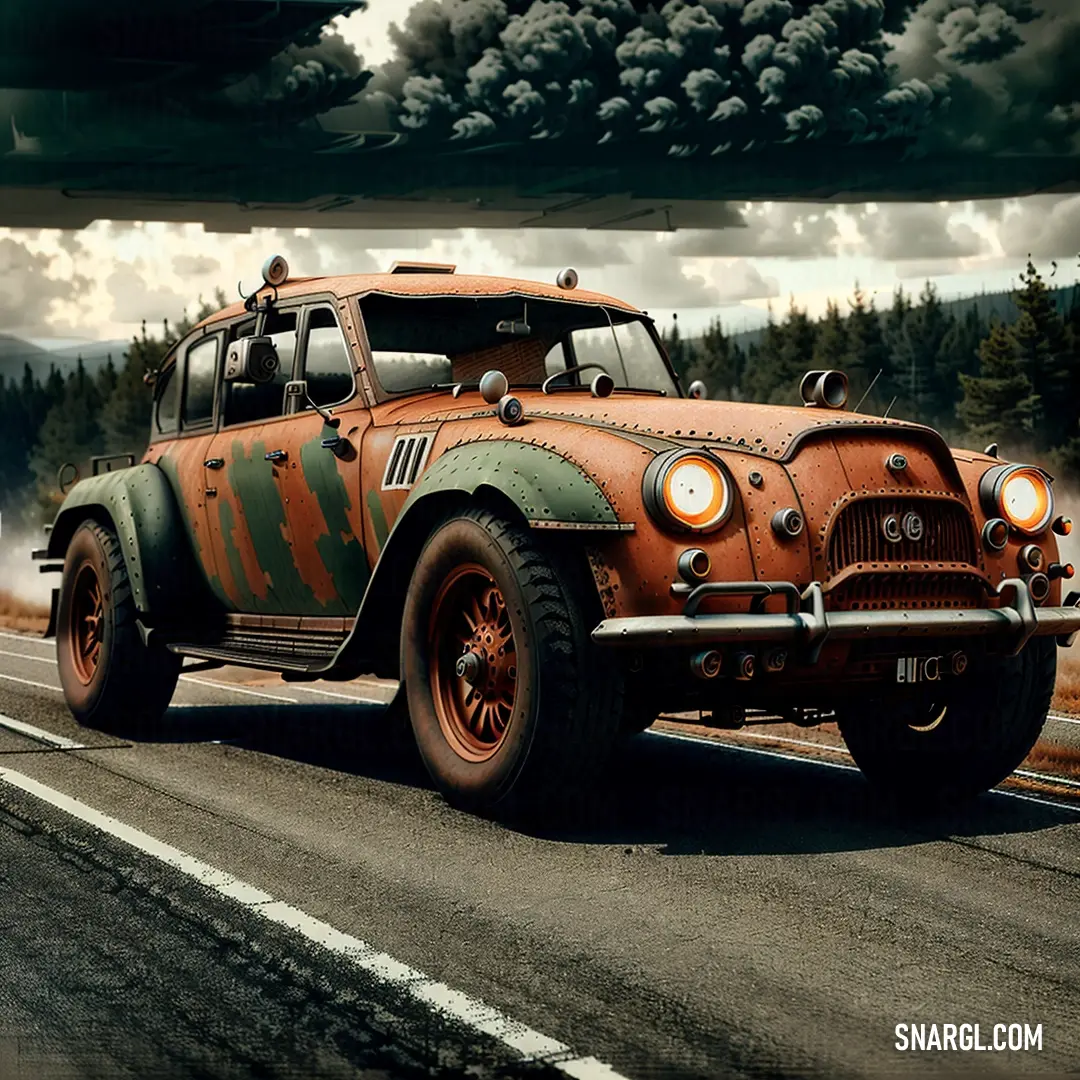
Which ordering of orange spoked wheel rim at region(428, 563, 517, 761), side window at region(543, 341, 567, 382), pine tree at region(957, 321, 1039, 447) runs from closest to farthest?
orange spoked wheel rim at region(428, 563, 517, 761) → side window at region(543, 341, 567, 382) → pine tree at region(957, 321, 1039, 447)

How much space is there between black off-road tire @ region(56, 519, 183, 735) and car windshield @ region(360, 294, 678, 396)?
7.47 ft

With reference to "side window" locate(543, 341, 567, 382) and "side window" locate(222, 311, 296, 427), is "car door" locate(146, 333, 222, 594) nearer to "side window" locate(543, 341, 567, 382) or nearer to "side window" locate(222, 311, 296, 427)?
"side window" locate(222, 311, 296, 427)

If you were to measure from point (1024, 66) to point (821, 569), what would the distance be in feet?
291

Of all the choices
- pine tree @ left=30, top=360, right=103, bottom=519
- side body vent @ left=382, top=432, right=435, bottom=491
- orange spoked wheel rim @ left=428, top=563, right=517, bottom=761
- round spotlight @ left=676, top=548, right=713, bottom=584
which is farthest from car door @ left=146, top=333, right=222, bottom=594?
pine tree @ left=30, top=360, right=103, bottom=519

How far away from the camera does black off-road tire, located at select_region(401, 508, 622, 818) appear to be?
5191 millimetres

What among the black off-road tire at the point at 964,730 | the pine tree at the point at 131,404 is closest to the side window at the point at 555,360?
the black off-road tire at the point at 964,730

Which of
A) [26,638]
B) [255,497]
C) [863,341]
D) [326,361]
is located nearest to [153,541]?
[255,497]

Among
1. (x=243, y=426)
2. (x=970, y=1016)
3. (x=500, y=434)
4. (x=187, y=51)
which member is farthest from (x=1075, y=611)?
(x=187, y=51)

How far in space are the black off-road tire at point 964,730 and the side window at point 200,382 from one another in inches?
153

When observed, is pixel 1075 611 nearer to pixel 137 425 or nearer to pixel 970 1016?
pixel 970 1016

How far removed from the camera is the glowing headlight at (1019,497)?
5.82 meters

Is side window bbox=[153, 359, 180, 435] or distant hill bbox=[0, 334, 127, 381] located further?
distant hill bbox=[0, 334, 127, 381]

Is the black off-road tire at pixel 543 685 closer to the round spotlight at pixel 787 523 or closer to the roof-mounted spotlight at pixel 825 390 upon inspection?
the round spotlight at pixel 787 523

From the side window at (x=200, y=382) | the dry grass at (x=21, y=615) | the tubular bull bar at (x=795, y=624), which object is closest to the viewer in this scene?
the tubular bull bar at (x=795, y=624)
